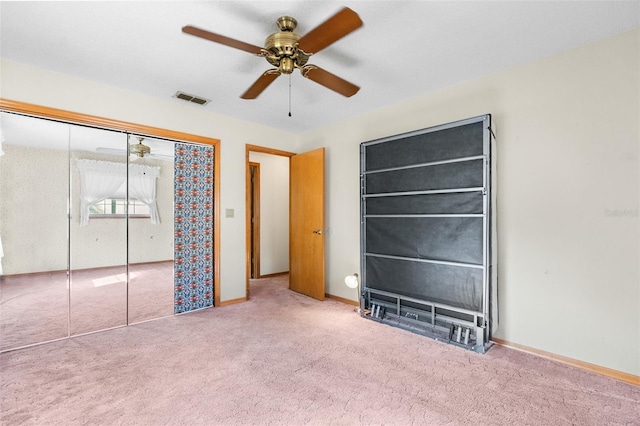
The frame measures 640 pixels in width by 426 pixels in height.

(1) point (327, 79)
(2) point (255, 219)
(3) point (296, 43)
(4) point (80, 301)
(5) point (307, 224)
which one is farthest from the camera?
(2) point (255, 219)

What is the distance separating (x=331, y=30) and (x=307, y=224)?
2911 mm

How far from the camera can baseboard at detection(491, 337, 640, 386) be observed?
2.04 meters

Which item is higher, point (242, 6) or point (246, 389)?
point (242, 6)

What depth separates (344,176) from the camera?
13.2 ft

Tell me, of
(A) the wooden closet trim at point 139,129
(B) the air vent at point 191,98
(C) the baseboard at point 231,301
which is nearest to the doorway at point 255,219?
(C) the baseboard at point 231,301

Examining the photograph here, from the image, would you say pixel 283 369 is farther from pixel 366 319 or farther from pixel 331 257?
pixel 331 257

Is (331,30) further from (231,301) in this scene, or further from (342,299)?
(231,301)

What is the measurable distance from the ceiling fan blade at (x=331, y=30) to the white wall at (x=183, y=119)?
2286 millimetres

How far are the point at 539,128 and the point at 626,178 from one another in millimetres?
696

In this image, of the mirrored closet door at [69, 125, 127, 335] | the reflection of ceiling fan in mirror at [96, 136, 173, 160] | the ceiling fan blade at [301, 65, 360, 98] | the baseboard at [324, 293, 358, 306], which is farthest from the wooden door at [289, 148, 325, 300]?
the mirrored closet door at [69, 125, 127, 335]

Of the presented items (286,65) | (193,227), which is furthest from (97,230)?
(286,65)

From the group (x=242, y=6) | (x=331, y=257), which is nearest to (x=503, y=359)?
(x=331, y=257)

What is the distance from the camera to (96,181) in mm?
3025

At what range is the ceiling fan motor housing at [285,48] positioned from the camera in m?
1.87
